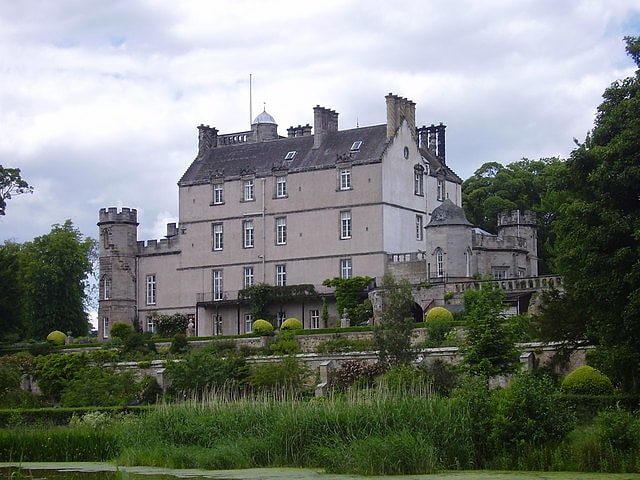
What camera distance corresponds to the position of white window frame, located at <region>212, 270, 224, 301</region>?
56.5m

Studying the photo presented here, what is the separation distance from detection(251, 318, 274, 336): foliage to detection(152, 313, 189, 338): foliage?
757 cm

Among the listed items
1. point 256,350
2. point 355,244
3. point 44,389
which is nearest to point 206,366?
point 256,350

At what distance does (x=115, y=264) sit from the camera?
5934 cm

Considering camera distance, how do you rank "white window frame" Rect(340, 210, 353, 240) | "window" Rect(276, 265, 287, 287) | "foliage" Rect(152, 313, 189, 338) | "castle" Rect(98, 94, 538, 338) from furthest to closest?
"foliage" Rect(152, 313, 189, 338) → "window" Rect(276, 265, 287, 287) → "white window frame" Rect(340, 210, 353, 240) → "castle" Rect(98, 94, 538, 338)

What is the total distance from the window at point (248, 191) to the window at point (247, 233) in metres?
0.99

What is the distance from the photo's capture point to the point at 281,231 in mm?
55375

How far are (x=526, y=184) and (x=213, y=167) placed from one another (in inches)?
639

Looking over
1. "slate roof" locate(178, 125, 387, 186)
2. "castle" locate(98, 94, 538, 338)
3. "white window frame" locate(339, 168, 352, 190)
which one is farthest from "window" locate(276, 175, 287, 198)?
"white window frame" locate(339, 168, 352, 190)

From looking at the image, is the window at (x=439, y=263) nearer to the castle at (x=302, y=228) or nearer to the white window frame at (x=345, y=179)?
the castle at (x=302, y=228)

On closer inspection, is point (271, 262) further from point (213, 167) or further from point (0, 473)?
point (0, 473)

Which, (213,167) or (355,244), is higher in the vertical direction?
(213,167)

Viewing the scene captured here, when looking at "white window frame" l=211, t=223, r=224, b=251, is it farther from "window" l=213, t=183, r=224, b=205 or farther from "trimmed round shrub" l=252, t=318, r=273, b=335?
"trimmed round shrub" l=252, t=318, r=273, b=335

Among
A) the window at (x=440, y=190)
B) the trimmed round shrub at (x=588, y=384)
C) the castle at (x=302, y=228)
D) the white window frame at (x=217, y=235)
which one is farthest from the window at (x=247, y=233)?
the trimmed round shrub at (x=588, y=384)

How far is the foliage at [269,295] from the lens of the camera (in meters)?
53.2
